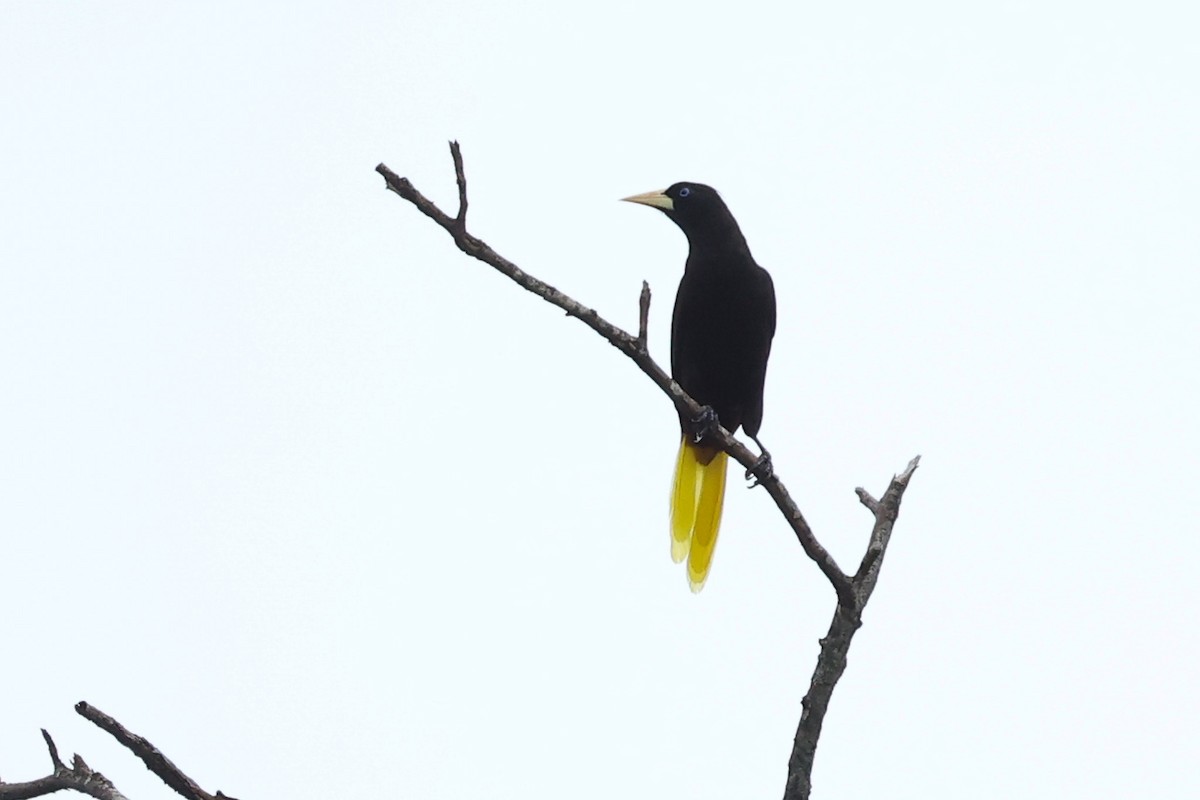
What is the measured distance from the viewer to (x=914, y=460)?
4.41 meters

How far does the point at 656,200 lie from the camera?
580 cm

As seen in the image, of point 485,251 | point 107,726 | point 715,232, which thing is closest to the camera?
point 107,726

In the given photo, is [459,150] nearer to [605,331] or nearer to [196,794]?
[605,331]

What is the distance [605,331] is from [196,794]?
1.40 m

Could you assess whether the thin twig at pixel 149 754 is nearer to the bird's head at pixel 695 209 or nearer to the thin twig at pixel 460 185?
the thin twig at pixel 460 185

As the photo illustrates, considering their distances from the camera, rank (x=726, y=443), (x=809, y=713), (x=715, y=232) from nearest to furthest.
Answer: (x=809, y=713) → (x=726, y=443) → (x=715, y=232)

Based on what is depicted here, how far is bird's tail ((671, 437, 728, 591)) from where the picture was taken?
586cm

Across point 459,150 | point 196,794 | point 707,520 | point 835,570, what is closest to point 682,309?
point 707,520

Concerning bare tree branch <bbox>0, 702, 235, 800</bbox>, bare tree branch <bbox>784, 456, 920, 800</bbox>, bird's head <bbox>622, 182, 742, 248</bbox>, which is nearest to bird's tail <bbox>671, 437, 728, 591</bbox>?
bird's head <bbox>622, 182, 742, 248</bbox>

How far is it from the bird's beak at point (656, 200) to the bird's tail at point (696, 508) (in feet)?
2.90

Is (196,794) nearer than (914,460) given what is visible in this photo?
Yes

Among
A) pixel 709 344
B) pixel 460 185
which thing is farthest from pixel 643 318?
pixel 709 344

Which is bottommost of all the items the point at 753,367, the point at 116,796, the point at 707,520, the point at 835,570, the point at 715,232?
the point at 116,796

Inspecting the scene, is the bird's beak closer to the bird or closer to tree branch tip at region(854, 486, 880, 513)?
the bird
